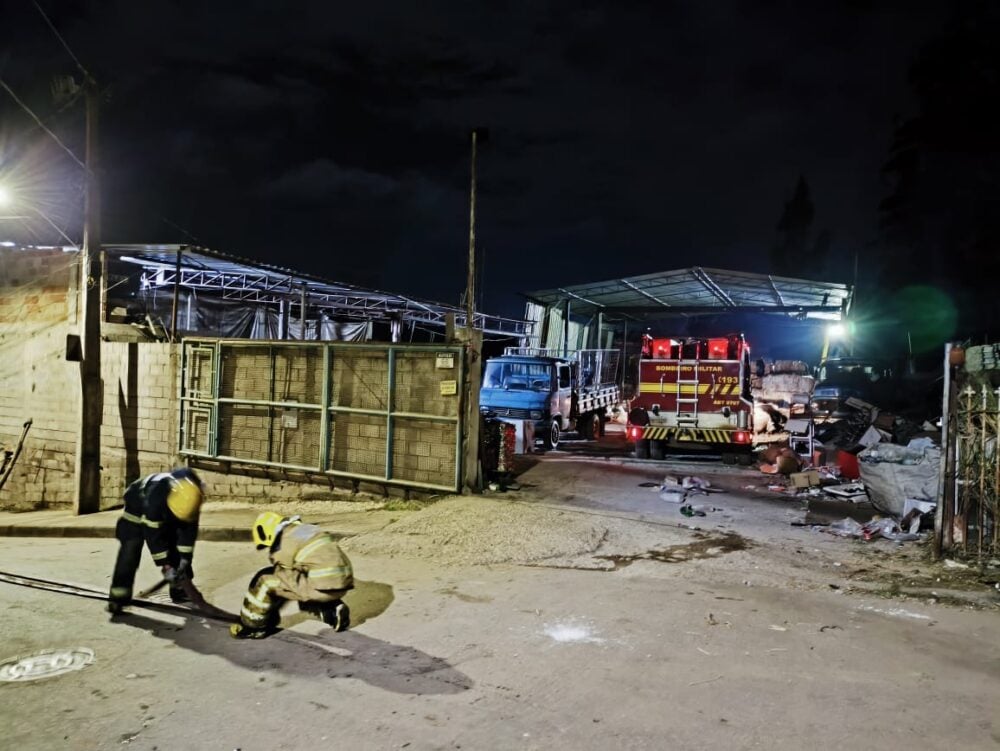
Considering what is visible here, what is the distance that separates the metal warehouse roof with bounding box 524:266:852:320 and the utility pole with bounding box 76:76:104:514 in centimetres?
1287

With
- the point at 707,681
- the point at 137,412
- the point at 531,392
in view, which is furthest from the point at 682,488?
the point at 137,412

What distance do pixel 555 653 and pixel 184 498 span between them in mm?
3184

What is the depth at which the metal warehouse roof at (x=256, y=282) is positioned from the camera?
12.7 m

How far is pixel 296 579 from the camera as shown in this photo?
4660 mm

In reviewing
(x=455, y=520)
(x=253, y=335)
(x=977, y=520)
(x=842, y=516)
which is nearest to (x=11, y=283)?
(x=253, y=335)

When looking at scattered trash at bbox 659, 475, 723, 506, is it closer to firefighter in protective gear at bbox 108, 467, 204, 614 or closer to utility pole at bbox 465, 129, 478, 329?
utility pole at bbox 465, 129, 478, 329

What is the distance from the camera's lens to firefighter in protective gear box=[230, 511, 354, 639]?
4551mm

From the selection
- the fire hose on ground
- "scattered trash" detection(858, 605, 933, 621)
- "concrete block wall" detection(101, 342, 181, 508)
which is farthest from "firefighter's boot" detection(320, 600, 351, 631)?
"concrete block wall" detection(101, 342, 181, 508)

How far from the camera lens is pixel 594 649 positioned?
15.2 feet

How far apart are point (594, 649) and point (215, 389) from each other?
359 inches

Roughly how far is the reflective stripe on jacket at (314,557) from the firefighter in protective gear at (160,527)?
44.1 inches

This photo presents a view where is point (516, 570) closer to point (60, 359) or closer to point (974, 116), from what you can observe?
point (60, 359)

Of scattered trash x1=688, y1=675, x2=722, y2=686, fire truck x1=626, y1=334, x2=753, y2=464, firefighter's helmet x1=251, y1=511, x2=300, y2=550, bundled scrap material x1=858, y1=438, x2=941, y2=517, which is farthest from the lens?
fire truck x1=626, y1=334, x2=753, y2=464

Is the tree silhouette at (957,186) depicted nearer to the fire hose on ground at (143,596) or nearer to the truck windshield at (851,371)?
the truck windshield at (851,371)
